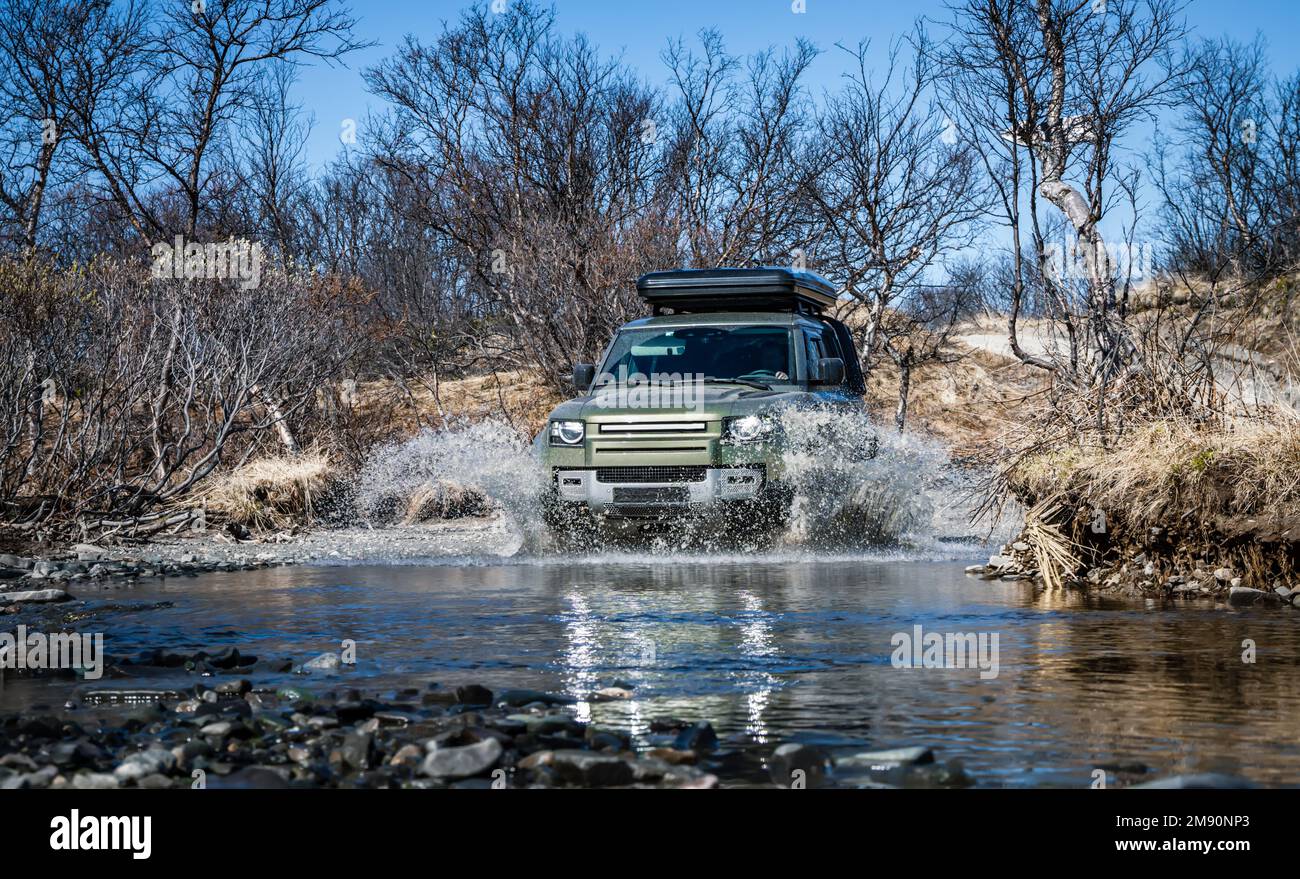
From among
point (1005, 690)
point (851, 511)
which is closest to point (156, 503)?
point (851, 511)

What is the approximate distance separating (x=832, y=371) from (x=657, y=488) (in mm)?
2001

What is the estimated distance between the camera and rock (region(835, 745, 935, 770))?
13.4 ft

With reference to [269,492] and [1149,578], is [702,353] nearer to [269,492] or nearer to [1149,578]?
[1149,578]

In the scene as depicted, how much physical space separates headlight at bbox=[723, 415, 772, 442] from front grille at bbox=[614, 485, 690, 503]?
0.59 meters

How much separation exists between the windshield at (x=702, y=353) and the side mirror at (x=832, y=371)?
48 centimetres

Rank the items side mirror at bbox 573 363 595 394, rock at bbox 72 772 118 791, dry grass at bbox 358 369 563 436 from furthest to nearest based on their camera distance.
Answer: dry grass at bbox 358 369 563 436 → side mirror at bbox 573 363 595 394 → rock at bbox 72 772 118 791

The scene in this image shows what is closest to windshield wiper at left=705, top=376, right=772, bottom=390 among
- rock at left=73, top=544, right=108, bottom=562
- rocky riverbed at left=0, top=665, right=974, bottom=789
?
rock at left=73, top=544, right=108, bottom=562

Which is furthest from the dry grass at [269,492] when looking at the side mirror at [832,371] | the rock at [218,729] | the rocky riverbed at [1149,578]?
the rock at [218,729]

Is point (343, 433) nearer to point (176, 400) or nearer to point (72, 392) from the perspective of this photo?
point (176, 400)

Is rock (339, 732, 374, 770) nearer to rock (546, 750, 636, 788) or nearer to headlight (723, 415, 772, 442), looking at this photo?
rock (546, 750, 636, 788)

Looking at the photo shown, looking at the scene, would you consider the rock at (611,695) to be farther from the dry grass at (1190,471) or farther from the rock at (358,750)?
the dry grass at (1190,471)

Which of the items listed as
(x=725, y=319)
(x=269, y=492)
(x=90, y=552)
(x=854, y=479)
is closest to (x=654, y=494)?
(x=854, y=479)

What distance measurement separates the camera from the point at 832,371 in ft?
38.3
